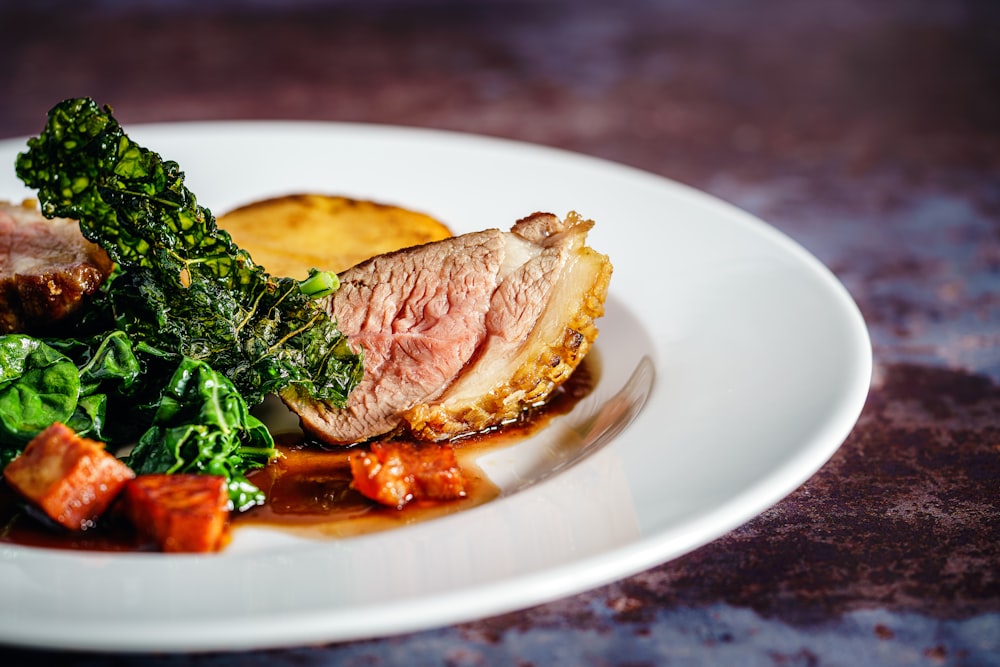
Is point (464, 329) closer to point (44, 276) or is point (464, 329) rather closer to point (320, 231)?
point (320, 231)

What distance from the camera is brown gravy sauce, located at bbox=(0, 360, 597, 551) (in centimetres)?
262

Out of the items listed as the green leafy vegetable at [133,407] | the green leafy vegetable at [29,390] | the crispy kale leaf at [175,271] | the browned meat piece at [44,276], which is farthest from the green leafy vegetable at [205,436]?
the browned meat piece at [44,276]

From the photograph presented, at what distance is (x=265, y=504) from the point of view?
2814 mm

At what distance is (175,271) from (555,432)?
129 cm

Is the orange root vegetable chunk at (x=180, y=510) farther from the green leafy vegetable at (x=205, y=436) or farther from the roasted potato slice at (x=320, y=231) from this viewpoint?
the roasted potato slice at (x=320, y=231)

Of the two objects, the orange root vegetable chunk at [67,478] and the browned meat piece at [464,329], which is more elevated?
the browned meat piece at [464,329]

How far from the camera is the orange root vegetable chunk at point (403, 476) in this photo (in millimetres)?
2793

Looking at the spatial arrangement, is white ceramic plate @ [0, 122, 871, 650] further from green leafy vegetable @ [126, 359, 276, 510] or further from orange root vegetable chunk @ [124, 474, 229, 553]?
green leafy vegetable @ [126, 359, 276, 510]

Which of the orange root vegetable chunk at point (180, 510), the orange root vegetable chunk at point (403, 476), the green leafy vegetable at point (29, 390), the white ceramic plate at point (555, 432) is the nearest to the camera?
the white ceramic plate at point (555, 432)

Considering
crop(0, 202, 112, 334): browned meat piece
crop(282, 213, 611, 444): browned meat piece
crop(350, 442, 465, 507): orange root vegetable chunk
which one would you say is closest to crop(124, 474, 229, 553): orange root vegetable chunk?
crop(350, 442, 465, 507): orange root vegetable chunk

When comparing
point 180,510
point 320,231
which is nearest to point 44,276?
point 320,231

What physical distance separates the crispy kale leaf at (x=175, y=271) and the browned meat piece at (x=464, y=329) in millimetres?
140

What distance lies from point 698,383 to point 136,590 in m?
1.80

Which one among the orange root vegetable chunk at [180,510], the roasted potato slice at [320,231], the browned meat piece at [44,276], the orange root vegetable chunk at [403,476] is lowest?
the orange root vegetable chunk at [180,510]
